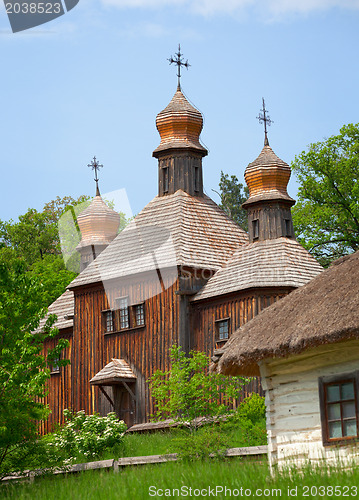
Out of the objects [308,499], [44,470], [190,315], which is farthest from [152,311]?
[308,499]

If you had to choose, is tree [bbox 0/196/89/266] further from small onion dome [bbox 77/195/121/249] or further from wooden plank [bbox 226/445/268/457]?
wooden plank [bbox 226/445/268/457]

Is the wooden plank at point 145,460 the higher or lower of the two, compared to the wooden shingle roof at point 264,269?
lower

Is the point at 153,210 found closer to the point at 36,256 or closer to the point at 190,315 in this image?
the point at 190,315

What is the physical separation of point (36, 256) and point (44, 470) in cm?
3880

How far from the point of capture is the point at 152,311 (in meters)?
32.2

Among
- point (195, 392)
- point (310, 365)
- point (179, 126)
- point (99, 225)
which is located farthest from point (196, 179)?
point (310, 365)

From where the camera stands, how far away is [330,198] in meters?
46.7

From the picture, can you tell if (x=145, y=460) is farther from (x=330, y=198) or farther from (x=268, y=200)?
(x=330, y=198)

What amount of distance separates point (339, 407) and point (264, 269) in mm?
14715

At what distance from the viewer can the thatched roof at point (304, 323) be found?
1622 cm

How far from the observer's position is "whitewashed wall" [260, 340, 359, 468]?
54.2 ft

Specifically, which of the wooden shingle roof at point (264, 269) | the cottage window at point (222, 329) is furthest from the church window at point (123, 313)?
the cottage window at point (222, 329)

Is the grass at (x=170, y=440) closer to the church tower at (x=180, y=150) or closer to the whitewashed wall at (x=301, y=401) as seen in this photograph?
the whitewashed wall at (x=301, y=401)

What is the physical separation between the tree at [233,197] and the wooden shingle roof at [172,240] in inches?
1105
